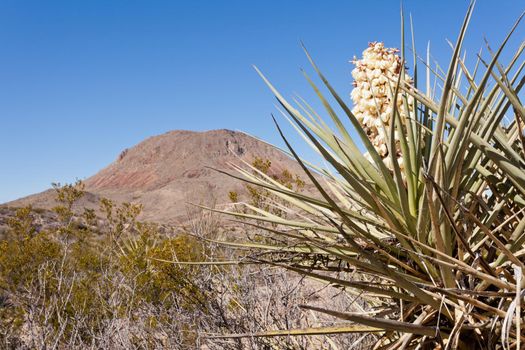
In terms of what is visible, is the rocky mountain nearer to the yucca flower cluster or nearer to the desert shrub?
the desert shrub

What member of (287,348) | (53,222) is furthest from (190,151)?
(287,348)

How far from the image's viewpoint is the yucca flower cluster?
192 centimetres

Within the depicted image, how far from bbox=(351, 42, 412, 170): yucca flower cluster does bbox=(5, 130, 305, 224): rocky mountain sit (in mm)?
50763

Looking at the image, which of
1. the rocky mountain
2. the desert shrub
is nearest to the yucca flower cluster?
the desert shrub

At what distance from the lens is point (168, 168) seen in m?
73.4

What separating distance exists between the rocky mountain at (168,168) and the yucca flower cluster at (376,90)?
50763mm

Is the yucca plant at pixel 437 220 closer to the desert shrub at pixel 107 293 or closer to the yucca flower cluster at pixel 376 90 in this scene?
the yucca flower cluster at pixel 376 90

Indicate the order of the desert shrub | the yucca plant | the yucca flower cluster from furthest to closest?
the desert shrub < the yucca flower cluster < the yucca plant

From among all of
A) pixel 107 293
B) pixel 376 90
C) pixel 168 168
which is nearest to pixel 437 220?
pixel 376 90

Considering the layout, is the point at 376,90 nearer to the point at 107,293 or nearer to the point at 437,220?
the point at 437,220

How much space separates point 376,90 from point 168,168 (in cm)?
7299

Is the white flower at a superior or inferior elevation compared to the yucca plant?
superior

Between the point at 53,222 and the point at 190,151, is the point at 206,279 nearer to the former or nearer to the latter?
the point at 53,222

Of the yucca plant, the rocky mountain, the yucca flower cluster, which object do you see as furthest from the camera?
the rocky mountain
